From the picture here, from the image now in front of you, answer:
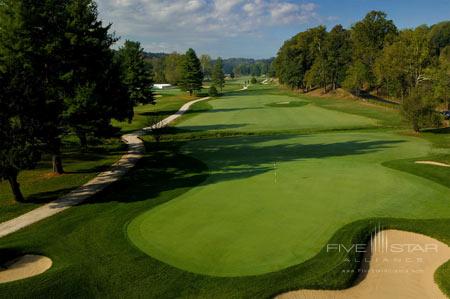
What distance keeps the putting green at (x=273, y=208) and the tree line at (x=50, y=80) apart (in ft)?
30.8

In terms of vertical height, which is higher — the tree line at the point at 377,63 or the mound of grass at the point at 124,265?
the tree line at the point at 377,63

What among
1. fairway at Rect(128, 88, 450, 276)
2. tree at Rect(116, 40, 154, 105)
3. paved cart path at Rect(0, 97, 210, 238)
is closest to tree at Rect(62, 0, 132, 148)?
paved cart path at Rect(0, 97, 210, 238)

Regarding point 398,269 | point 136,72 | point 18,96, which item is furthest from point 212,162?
point 136,72

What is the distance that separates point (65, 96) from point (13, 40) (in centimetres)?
517

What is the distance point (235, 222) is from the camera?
1773 centimetres

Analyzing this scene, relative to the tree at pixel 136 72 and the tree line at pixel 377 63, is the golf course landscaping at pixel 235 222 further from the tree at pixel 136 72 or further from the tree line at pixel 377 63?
the tree at pixel 136 72

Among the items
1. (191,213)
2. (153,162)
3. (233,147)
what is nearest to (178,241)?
(191,213)

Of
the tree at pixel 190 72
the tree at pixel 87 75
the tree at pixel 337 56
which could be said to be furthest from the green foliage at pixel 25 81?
the tree at pixel 337 56

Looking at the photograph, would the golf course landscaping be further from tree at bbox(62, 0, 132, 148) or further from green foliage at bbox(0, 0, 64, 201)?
tree at bbox(62, 0, 132, 148)

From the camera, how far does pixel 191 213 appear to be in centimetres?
1927

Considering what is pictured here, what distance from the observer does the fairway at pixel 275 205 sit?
1491 cm

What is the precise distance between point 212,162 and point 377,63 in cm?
6043

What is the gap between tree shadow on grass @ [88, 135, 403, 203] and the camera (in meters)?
24.5

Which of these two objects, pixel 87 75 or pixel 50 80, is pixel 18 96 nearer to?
pixel 50 80
